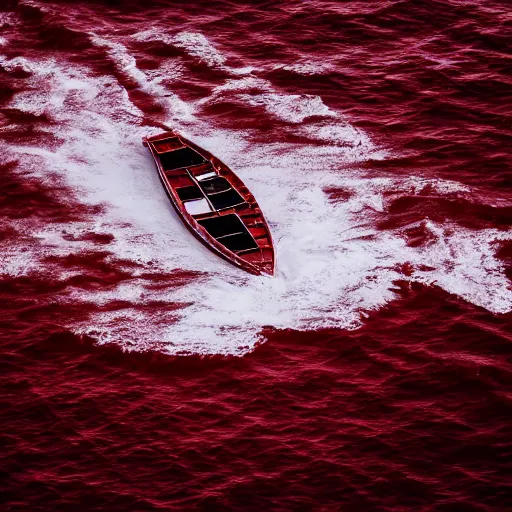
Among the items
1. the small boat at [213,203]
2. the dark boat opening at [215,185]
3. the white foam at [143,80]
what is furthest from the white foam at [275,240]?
the dark boat opening at [215,185]

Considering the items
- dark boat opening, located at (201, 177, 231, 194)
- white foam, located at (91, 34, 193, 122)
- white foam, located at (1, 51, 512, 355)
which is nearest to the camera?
white foam, located at (1, 51, 512, 355)

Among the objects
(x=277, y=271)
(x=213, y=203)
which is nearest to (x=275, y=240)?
(x=277, y=271)

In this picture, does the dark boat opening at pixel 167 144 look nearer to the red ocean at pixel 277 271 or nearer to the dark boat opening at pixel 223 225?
the red ocean at pixel 277 271

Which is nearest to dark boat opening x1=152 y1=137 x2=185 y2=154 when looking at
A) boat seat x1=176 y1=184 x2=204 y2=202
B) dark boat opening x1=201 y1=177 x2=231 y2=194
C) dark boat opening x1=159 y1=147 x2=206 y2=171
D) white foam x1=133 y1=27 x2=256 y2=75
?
dark boat opening x1=159 y1=147 x2=206 y2=171

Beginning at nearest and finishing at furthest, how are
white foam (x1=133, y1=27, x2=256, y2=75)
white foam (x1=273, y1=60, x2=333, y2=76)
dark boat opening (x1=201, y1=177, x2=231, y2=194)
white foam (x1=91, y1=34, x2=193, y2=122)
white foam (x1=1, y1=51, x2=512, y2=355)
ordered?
white foam (x1=1, y1=51, x2=512, y2=355)
dark boat opening (x1=201, y1=177, x2=231, y2=194)
white foam (x1=91, y1=34, x2=193, y2=122)
white foam (x1=273, y1=60, x2=333, y2=76)
white foam (x1=133, y1=27, x2=256, y2=75)

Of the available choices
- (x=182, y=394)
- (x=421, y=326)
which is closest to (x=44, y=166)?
(x=182, y=394)

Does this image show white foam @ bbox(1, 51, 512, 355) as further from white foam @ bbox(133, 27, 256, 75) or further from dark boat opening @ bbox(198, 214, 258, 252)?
white foam @ bbox(133, 27, 256, 75)

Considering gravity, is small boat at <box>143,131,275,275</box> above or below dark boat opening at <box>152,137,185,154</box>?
below

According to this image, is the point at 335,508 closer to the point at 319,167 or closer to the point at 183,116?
the point at 319,167

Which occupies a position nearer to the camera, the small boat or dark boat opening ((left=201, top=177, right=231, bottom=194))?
the small boat
